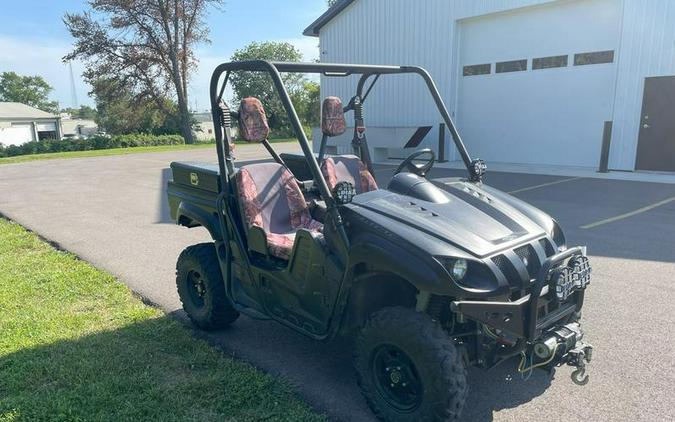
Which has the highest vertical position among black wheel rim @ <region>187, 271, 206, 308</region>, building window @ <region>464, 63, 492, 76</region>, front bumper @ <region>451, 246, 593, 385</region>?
building window @ <region>464, 63, 492, 76</region>

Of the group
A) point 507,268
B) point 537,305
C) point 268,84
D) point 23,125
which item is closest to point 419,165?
point 507,268

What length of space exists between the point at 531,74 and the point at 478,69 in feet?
4.89

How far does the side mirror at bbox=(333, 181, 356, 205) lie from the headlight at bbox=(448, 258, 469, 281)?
63cm

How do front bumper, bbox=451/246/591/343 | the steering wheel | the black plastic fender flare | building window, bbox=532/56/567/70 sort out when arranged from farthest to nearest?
building window, bbox=532/56/567/70 → the black plastic fender flare → the steering wheel → front bumper, bbox=451/246/591/343

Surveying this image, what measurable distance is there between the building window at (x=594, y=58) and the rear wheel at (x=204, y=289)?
1067 cm

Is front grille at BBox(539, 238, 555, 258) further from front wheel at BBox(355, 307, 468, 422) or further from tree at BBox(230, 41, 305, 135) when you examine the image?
tree at BBox(230, 41, 305, 135)

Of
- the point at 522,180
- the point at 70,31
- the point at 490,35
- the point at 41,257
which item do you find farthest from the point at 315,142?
the point at 70,31

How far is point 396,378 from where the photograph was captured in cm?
253

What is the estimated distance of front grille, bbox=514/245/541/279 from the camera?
2.53m

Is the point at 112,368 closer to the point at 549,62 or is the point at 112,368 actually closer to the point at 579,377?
the point at 579,377

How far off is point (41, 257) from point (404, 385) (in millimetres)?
4966

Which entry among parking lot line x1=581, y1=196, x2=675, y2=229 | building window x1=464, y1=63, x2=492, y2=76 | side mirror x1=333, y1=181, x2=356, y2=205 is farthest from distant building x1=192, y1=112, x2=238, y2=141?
side mirror x1=333, y1=181, x2=356, y2=205

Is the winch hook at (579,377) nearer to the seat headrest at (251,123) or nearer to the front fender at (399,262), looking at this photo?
the front fender at (399,262)

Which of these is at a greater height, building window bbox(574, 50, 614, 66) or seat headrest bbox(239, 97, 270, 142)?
building window bbox(574, 50, 614, 66)
